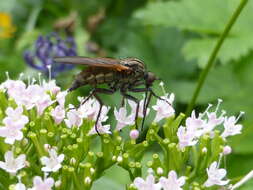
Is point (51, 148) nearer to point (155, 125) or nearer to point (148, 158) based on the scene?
point (155, 125)

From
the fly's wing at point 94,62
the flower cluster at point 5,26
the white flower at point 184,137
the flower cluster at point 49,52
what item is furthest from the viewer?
the flower cluster at point 5,26

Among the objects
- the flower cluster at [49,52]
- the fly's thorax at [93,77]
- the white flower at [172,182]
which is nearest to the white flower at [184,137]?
the white flower at [172,182]

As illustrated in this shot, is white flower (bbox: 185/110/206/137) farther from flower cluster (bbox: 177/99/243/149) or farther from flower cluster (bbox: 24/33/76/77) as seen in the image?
flower cluster (bbox: 24/33/76/77)

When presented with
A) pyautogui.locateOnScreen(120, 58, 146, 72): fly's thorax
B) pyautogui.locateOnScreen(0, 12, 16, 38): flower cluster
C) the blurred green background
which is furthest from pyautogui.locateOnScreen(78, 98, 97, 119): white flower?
pyautogui.locateOnScreen(0, 12, 16, 38): flower cluster

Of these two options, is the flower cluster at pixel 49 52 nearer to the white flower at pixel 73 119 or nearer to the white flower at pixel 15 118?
the white flower at pixel 73 119

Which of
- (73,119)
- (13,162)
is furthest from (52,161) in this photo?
(73,119)
